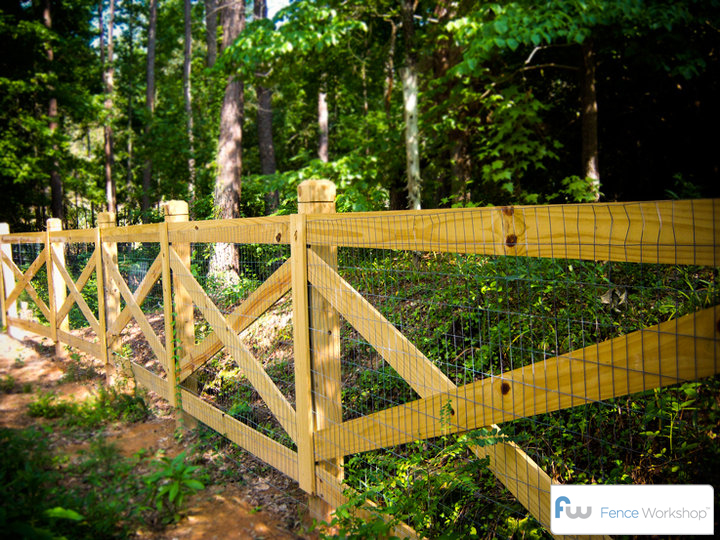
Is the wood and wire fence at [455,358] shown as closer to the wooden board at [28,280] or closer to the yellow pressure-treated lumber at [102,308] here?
the yellow pressure-treated lumber at [102,308]

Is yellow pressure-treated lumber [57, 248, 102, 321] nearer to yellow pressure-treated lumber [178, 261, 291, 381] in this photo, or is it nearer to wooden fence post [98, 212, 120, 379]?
wooden fence post [98, 212, 120, 379]

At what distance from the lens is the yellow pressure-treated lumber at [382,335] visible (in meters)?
2.36

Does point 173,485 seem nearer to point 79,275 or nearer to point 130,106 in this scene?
point 79,275

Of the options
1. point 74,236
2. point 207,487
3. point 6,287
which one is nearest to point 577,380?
point 207,487

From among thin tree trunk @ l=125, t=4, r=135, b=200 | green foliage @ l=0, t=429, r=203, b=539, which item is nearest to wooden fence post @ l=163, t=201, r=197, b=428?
green foliage @ l=0, t=429, r=203, b=539

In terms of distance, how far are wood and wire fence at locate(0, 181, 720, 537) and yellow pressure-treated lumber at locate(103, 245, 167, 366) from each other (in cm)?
3

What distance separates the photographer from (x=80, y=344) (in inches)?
267

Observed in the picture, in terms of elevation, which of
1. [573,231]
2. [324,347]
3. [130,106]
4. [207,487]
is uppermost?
[130,106]

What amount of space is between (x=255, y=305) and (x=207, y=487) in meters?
1.38

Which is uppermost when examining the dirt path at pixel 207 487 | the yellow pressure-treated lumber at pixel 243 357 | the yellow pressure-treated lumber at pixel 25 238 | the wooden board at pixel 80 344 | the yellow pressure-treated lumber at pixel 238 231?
the yellow pressure-treated lumber at pixel 25 238

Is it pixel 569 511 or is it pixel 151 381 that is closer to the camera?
pixel 569 511

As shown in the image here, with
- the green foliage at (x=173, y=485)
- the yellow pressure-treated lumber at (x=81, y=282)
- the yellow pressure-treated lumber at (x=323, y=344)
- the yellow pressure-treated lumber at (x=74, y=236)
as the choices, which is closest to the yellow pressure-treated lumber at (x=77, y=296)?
the yellow pressure-treated lumber at (x=81, y=282)

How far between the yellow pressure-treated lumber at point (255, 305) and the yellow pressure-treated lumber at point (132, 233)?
1351mm

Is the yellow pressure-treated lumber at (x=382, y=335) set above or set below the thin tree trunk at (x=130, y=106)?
below
